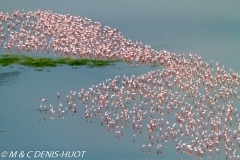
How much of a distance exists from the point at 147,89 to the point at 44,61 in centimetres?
279

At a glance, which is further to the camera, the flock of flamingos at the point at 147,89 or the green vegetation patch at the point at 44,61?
the green vegetation patch at the point at 44,61

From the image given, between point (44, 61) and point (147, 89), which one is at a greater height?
point (44, 61)

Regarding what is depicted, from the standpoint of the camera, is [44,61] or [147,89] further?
[44,61]

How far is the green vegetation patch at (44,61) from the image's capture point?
542 inches

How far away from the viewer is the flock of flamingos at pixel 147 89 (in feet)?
35.8

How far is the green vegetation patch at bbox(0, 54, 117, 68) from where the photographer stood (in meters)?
13.8

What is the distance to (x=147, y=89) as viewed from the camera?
12508mm

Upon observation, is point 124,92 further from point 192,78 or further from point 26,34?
point 26,34

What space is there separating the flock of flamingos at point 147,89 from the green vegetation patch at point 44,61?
24 centimetres

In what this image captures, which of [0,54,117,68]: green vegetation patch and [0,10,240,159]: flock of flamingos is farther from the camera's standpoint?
[0,54,117,68]: green vegetation patch

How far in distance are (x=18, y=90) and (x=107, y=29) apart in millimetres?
3944

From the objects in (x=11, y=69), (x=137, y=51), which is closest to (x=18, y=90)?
(x=11, y=69)

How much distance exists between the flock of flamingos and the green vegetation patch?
238 mm

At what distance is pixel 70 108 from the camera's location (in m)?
11.8
